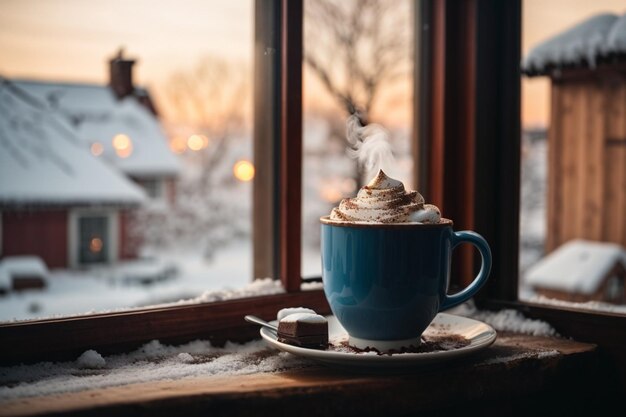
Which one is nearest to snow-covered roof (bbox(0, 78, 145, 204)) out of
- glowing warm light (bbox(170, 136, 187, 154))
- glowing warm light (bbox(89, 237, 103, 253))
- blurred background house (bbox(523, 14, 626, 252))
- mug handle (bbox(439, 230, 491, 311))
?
glowing warm light (bbox(89, 237, 103, 253))

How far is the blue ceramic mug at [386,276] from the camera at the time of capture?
3.17 ft

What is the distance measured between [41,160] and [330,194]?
0.70m

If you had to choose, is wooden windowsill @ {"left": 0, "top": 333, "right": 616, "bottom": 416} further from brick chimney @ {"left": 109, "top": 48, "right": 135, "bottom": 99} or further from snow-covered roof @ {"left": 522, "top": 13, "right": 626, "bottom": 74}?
snow-covered roof @ {"left": 522, "top": 13, "right": 626, "bottom": 74}

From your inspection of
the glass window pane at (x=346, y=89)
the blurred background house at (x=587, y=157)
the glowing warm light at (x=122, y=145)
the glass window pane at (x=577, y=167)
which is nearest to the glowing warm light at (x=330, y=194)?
the glass window pane at (x=346, y=89)

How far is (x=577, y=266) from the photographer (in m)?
3.28

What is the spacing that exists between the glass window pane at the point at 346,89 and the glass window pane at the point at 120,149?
0.17m

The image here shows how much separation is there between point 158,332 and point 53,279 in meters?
0.34

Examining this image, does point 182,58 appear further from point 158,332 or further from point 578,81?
point 578,81

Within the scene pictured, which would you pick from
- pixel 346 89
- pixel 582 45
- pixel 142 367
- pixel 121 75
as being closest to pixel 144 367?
pixel 142 367

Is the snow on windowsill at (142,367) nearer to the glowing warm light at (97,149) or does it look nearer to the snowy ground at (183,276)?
the snowy ground at (183,276)

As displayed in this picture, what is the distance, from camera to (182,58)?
1.72 m

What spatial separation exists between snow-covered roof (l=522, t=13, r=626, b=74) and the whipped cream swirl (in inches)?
51.4

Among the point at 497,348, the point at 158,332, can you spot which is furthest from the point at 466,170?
the point at 158,332

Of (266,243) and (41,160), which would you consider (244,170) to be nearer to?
(266,243)
